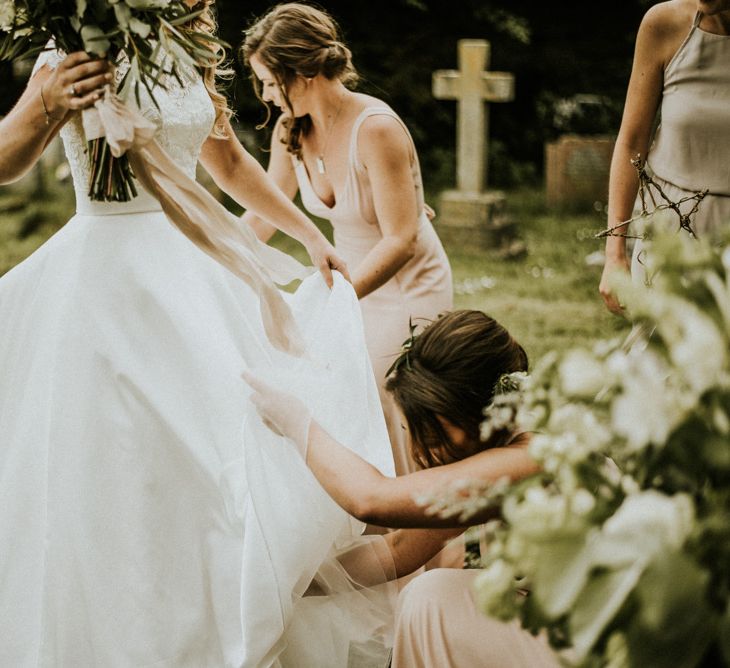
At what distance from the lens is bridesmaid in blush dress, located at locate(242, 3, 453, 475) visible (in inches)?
116

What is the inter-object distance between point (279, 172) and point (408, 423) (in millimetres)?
1716

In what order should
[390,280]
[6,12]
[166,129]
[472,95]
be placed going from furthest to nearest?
[472,95] → [390,280] → [166,129] → [6,12]

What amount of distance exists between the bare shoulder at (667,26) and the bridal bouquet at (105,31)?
121 cm

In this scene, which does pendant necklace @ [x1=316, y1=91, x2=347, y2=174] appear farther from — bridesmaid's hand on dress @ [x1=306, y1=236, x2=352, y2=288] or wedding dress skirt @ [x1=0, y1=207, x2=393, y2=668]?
wedding dress skirt @ [x1=0, y1=207, x2=393, y2=668]

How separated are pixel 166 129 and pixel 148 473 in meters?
0.90

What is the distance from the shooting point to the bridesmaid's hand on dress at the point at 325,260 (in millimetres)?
2734

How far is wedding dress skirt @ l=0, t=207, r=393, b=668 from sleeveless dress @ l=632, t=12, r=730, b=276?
1.05 m

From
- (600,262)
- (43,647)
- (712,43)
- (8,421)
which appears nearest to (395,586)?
(43,647)

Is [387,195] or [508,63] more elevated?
[387,195]

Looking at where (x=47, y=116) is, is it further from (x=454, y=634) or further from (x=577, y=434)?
(x=577, y=434)

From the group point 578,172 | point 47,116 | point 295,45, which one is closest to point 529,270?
point 578,172

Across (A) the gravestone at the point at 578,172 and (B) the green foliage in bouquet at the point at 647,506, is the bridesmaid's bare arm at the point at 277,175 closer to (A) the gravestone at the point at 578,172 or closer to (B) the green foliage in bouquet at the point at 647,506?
(B) the green foliage in bouquet at the point at 647,506

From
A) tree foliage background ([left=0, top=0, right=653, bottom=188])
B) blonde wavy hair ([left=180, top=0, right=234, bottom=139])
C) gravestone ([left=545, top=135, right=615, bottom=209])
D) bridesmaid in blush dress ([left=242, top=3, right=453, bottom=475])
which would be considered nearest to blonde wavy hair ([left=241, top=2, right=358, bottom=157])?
bridesmaid in blush dress ([left=242, top=3, right=453, bottom=475])

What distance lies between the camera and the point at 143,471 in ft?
7.45
